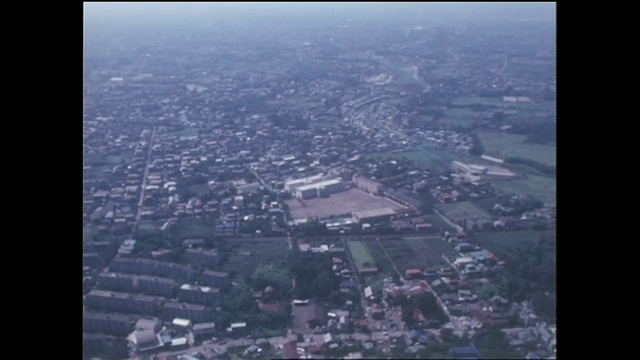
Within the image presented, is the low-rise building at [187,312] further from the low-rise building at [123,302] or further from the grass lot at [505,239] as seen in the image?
the grass lot at [505,239]

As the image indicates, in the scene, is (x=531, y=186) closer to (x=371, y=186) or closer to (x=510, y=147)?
(x=510, y=147)

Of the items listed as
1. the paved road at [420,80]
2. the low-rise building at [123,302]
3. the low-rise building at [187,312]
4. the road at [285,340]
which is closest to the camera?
the road at [285,340]

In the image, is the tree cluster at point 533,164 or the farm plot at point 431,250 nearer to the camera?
the farm plot at point 431,250

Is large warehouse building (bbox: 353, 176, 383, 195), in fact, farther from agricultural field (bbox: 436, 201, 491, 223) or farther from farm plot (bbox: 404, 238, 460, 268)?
farm plot (bbox: 404, 238, 460, 268)

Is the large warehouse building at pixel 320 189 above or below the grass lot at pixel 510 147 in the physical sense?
below

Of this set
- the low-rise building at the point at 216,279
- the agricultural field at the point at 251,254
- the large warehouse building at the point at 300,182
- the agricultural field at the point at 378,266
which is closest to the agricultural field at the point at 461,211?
the agricultural field at the point at 378,266
